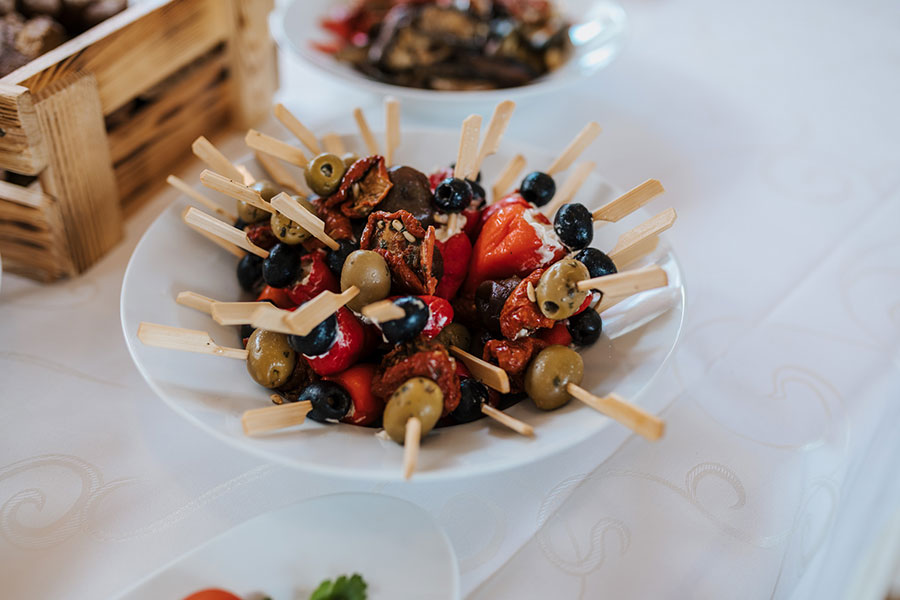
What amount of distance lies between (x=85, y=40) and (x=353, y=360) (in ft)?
2.09

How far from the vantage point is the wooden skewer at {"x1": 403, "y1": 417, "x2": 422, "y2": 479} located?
644 millimetres

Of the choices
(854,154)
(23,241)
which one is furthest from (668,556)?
(854,154)

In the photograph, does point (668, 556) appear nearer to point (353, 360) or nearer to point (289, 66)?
point (353, 360)

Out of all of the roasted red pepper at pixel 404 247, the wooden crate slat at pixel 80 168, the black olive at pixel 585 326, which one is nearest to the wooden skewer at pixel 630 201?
the black olive at pixel 585 326

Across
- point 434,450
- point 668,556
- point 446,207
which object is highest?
point 446,207

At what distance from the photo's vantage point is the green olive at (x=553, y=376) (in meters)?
0.75

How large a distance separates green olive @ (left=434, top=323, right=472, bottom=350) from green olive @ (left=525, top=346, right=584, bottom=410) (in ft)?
0.33

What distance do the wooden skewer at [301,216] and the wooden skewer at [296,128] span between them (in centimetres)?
21

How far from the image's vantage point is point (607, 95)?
159 cm

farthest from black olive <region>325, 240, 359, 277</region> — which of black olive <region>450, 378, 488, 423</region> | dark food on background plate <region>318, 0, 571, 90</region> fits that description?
dark food on background plate <region>318, 0, 571, 90</region>

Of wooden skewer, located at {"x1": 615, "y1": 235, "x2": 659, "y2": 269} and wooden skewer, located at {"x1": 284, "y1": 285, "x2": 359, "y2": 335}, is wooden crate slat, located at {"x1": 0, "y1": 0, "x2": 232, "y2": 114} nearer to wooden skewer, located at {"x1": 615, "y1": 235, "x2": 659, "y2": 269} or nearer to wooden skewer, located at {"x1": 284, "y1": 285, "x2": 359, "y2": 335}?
wooden skewer, located at {"x1": 284, "y1": 285, "x2": 359, "y2": 335}

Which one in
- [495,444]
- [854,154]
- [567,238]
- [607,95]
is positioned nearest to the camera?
[495,444]

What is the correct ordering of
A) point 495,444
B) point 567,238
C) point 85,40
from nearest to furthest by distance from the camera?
1. point 495,444
2. point 567,238
3. point 85,40

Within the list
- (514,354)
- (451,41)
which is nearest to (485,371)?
(514,354)
